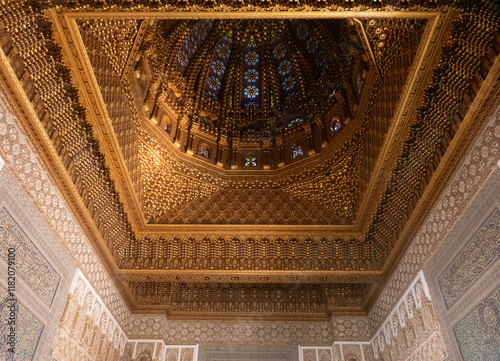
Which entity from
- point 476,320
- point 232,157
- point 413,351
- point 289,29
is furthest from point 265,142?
point 476,320

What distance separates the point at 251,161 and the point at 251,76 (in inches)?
76.3

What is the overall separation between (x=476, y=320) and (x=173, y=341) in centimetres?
457

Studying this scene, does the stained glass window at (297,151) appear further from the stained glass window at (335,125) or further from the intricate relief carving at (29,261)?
the intricate relief carving at (29,261)

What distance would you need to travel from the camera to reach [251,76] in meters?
7.53

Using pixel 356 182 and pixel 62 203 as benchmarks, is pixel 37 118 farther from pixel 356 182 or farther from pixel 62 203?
pixel 356 182

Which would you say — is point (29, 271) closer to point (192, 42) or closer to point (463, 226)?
point (463, 226)

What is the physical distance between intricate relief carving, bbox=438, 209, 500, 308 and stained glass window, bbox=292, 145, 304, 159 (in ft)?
9.66

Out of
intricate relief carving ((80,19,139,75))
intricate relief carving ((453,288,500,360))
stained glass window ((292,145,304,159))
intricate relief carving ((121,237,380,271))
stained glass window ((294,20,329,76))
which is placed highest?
stained glass window ((294,20,329,76))

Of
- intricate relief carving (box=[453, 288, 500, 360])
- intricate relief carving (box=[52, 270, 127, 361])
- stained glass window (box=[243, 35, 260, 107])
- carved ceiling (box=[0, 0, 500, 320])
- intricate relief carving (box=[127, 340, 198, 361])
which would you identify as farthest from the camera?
stained glass window (box=[243, 35, 260, 107])

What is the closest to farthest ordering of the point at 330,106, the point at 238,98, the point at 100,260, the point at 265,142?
the point at 100,260 < the point at 330,106 < the point at 265,142 < the point at 238,98

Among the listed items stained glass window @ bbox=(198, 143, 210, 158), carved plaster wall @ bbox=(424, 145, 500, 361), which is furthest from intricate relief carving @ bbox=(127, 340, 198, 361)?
carved plaster wall @ bbox=(424, 145, 500, 361)

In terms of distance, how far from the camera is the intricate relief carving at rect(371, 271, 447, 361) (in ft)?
13.3

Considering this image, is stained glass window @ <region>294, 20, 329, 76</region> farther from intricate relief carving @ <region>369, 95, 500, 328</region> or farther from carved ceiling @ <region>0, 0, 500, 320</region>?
intricate relief carving @ <region>369, 95, 500, 328</region>

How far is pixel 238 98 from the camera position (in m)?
7.19
